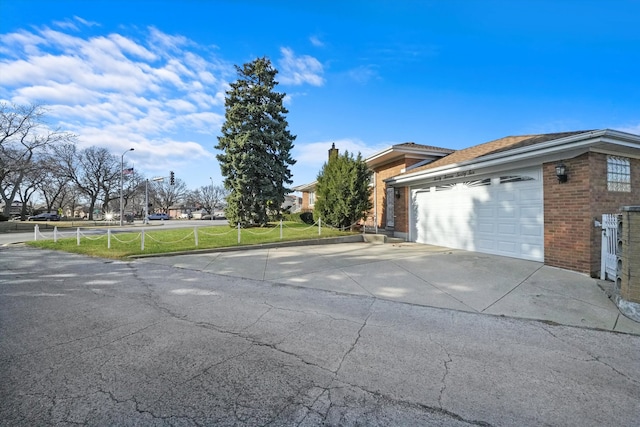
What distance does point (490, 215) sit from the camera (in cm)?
958

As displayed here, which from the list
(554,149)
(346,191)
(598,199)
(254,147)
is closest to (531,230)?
(598,199)

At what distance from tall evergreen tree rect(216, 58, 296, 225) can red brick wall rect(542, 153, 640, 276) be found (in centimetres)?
1330

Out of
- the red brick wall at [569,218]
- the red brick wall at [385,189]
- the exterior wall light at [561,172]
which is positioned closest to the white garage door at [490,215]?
the red brick wall at [569,218]

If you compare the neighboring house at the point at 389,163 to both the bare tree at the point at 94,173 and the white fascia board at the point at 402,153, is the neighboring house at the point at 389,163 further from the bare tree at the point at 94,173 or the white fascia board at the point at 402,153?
the bare tree at the point at 94,173

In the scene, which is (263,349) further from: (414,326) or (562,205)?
(562,205)

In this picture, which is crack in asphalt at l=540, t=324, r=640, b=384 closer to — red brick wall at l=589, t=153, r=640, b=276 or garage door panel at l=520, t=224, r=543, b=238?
red brick wall at l=589, t=153, r=640, b=276

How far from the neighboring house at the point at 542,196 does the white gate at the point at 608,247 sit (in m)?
0.26

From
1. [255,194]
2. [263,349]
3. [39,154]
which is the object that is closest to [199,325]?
[263,349]

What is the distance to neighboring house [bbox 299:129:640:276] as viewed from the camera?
7.12 meters

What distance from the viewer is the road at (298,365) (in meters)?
2.38

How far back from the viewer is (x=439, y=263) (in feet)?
27.8

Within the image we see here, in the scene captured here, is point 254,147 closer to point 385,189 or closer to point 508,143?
point 385,189

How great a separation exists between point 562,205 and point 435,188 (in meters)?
4.89

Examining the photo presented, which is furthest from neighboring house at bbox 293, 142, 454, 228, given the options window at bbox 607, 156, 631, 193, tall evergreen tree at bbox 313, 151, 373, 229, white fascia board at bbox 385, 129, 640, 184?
window at bbox 607, 156, 631, 193
